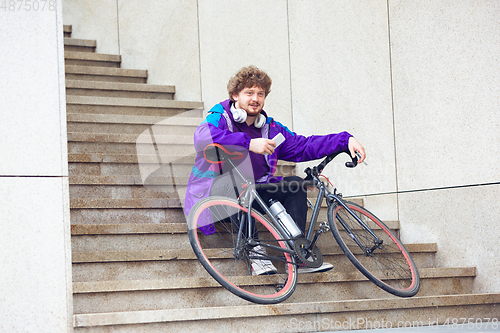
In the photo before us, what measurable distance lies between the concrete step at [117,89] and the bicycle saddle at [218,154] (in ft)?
9.13

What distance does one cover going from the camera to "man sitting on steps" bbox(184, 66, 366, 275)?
9.68 ft

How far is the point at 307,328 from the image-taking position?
256cm

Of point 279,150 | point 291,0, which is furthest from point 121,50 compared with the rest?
point 279,150

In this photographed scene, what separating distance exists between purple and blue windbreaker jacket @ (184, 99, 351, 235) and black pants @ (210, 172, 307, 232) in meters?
0.09

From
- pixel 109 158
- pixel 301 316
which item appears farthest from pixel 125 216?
pixel 301 316

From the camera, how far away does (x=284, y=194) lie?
10.1ft

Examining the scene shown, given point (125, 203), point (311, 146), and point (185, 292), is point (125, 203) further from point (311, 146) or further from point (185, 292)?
point (311, 146)

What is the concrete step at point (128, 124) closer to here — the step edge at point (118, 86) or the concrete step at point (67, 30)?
the step edge at point (118, 86)

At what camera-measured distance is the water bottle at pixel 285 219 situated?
2.85m

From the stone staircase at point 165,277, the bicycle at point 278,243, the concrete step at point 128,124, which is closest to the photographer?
the stone staircase at point 165,277

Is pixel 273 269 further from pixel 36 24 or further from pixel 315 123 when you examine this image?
pixel 315 123

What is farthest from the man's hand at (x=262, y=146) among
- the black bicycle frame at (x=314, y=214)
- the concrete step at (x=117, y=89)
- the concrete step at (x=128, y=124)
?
the concrete step at (x=117, y=89)

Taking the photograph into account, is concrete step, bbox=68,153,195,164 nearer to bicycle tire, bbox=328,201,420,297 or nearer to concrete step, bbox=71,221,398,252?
concrete step, bbox=71,221,398,252

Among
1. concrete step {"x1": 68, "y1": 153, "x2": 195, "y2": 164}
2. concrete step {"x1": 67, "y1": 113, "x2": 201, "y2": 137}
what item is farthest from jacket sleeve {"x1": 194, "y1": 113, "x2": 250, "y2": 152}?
concrete step {"x1": 67, "y1": 113, "x2": 201, "y2": 137}
